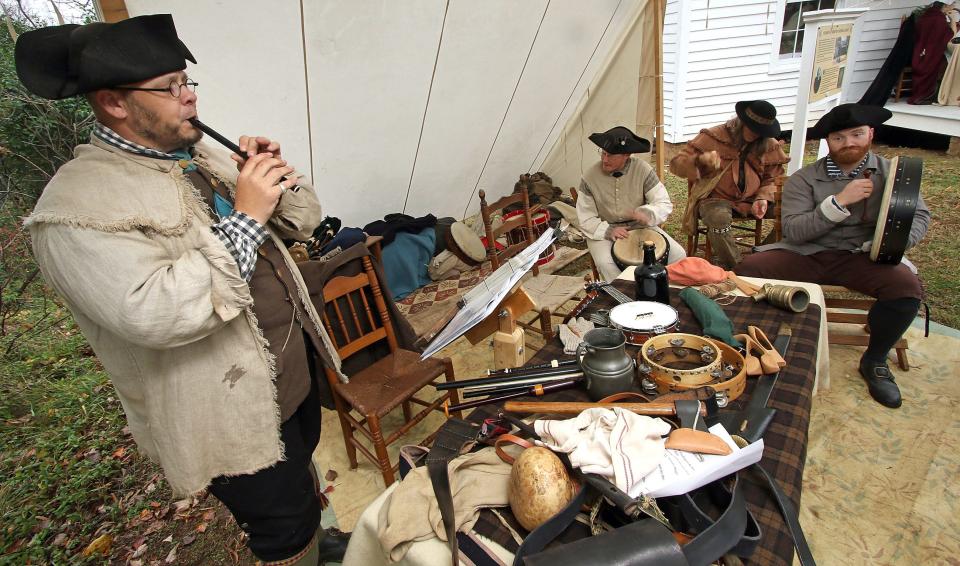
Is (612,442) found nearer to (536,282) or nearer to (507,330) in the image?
(507,330)

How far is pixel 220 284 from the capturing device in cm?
111

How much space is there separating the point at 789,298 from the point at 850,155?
1.27 m

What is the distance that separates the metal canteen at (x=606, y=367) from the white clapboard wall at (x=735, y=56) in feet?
23.5

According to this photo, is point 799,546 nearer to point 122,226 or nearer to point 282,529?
point 282,529

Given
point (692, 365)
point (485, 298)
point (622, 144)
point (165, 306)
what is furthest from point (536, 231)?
point (165, 306)

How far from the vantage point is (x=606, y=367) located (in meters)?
1.37

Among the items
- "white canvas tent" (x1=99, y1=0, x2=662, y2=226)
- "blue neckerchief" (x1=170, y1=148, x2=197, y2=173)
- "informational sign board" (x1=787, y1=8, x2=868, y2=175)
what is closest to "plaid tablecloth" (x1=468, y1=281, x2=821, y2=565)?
"blue neckerchief" (x1=170, y1=148, x2=197, y2=173)

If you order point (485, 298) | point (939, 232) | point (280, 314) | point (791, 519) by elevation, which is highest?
point (280, 314)

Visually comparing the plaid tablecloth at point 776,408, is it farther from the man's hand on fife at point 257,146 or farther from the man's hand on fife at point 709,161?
the man's hand on fife at point 709,161

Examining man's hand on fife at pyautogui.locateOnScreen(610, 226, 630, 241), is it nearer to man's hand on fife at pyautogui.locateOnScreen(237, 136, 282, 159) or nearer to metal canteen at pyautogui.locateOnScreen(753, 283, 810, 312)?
metal canteen at pyautogui.locateOnScreen(753, 283, 810, 312)

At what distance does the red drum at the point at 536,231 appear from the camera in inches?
157

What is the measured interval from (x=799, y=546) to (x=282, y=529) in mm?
1342

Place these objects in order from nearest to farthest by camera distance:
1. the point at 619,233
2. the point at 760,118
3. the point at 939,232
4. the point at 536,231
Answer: the point at 619,233
the point at 760,118
the point at 536,231
the point at 939,232

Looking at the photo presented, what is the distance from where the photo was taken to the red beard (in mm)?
2488
